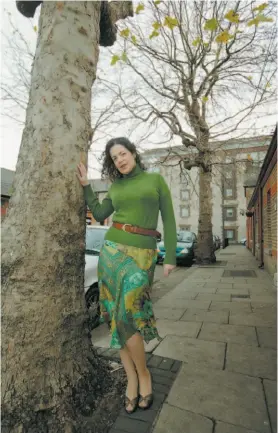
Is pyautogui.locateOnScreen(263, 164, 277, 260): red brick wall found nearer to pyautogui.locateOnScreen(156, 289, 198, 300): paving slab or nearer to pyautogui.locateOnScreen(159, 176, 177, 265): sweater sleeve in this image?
pyautogui.locateOnScreen(156, 289, 198, 300): paving slab

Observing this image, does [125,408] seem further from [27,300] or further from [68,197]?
[68,197]

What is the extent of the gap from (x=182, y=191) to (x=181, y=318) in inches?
1702

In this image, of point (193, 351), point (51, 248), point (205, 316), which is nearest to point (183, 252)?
point (205, 316)

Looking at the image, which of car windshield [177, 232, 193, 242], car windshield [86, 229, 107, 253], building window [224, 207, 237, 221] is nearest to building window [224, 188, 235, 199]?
building window [224, 207, 237, 221]

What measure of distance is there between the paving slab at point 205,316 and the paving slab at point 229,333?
26 centimetres

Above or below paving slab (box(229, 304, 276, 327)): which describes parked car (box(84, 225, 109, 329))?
above

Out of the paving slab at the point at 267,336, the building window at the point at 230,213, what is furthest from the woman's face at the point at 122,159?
the building window at the point at 230,213

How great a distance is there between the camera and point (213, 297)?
5.99 meters

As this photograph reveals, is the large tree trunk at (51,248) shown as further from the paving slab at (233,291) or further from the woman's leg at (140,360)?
the paving slab at (233,291)

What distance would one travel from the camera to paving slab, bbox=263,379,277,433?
1.93m

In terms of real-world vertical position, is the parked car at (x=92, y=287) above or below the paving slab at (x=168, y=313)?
above

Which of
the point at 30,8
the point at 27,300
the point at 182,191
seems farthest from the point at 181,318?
the point at 182,191

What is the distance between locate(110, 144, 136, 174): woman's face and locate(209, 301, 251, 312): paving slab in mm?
3688

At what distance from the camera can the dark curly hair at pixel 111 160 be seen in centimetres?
235
